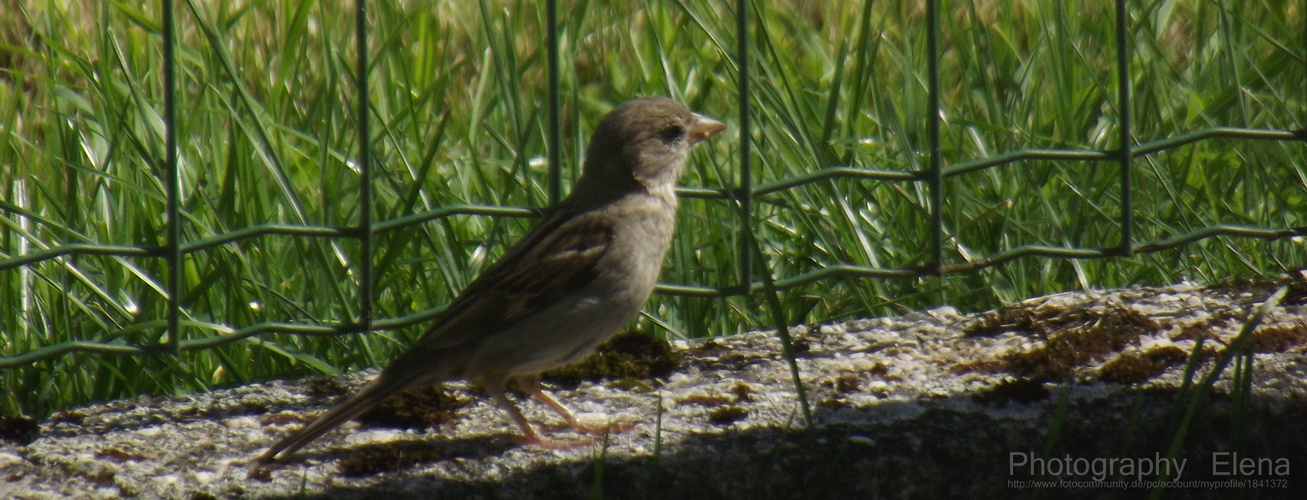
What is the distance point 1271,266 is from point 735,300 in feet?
5.00

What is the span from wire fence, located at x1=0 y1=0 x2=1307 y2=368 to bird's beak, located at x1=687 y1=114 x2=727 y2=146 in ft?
0.79

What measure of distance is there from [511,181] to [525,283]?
620 mm

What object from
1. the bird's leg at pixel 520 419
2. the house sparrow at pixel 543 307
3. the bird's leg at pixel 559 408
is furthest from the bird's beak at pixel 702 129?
the bird's leg at pixel 520 419

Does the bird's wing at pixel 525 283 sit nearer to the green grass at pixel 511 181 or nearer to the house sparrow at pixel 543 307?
the house sparrow at pixel 543 307

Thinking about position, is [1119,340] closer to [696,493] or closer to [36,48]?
[696,493]

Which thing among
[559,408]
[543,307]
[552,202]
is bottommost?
[559,408]

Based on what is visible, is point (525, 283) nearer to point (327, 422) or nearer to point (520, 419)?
point (520, 419)

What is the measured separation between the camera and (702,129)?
11.3 feet

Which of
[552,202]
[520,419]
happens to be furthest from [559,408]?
[552,202]

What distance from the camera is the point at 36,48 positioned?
217 inches

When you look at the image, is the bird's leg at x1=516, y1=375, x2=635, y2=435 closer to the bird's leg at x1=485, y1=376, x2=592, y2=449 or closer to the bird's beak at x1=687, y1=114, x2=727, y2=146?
the bird's leg at x1=485, y1=376, x2=592, y2=449

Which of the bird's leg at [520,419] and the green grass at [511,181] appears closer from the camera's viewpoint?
the bird's leg at [520,419]

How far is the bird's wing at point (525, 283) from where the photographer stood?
292 centimetres

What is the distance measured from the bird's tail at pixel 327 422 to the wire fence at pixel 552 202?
11.0 inches
